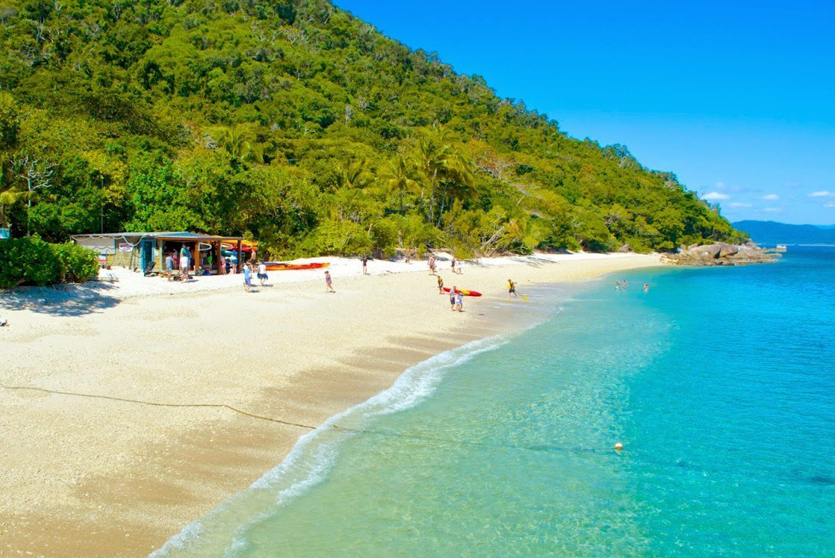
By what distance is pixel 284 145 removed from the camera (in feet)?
213

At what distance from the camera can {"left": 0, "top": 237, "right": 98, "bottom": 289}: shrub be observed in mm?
16375

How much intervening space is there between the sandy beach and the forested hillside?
9.09 meters

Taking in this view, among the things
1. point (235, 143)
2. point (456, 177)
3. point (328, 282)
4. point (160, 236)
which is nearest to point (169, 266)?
point (160, 236)

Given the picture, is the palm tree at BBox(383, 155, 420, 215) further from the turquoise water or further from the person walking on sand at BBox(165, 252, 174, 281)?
the turquoise water

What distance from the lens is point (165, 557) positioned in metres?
6.29

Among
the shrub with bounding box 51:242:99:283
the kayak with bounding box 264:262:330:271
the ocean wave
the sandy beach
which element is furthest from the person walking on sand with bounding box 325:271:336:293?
the ocean wave

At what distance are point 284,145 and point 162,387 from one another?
57.6 m

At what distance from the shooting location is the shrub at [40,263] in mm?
16375

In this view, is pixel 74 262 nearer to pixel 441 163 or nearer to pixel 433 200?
pixel 441 163

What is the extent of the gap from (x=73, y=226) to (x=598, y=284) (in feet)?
116

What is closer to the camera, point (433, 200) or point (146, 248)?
point (146, 248)

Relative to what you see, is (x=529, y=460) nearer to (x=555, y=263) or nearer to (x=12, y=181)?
(x=12, y=181)

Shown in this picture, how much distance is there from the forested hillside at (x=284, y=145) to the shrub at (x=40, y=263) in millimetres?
5464

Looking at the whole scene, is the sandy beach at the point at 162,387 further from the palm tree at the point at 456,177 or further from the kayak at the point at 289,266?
the palm tree at the point at 456,177
